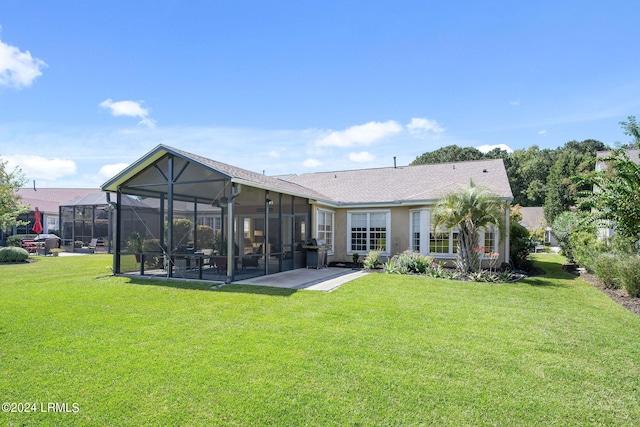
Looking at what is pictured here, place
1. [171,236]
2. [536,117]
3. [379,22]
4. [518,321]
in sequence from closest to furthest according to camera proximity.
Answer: [518,321] < [171,236] < [379,22] < [536,117]

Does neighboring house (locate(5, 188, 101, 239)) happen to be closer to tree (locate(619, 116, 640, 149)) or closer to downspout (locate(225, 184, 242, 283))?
downspout (locate(225, 184, 242, 283))

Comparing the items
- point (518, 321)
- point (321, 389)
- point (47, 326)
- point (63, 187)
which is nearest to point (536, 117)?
point (518, 321)

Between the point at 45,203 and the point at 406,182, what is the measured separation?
34.2 metres

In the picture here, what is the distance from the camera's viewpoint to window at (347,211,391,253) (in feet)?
51.1

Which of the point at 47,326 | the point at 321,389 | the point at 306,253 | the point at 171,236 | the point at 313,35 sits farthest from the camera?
the point at 306,253

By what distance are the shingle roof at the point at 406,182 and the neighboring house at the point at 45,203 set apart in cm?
1946

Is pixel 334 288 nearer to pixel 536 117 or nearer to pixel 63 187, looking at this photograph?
pixel 536 117

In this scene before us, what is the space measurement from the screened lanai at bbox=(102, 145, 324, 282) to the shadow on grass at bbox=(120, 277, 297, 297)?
58 centimetres

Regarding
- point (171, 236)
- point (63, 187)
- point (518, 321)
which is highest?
point (63, 187)

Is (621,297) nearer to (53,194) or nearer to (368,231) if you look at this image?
(368,231)

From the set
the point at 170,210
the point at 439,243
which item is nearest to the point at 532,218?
the point at 439,243

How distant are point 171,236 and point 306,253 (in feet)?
17.3

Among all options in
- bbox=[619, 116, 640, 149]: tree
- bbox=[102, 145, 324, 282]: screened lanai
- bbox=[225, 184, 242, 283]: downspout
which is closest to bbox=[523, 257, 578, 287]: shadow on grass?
bbox=[619, 116, 640, 149]: tree

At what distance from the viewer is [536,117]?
17.9 meters
